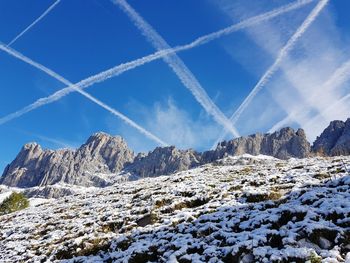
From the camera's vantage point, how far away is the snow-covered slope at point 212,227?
10.7m

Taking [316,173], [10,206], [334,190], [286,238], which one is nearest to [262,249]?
[286,238]

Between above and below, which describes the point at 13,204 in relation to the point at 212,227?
above

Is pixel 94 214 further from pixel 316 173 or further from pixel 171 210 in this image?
pixel 316 173

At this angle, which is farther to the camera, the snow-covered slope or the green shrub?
the green shrub

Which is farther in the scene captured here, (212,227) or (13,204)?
(13,204)

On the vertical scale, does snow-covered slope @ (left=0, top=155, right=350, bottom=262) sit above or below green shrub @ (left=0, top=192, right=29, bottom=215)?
below

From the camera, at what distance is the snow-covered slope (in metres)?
10.7

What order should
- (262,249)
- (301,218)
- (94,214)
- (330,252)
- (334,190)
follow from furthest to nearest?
(94,214)
(334,190)
(301,218)
(262,249)
(330,252)

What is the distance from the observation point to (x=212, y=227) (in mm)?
13930

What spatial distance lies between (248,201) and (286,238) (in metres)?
6.58

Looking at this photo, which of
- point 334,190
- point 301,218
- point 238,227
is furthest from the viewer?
point 334,190

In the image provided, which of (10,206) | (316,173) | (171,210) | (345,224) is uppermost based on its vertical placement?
(10,206)

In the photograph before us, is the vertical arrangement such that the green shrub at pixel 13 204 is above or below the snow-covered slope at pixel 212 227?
above

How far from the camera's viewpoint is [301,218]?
12.4 m
